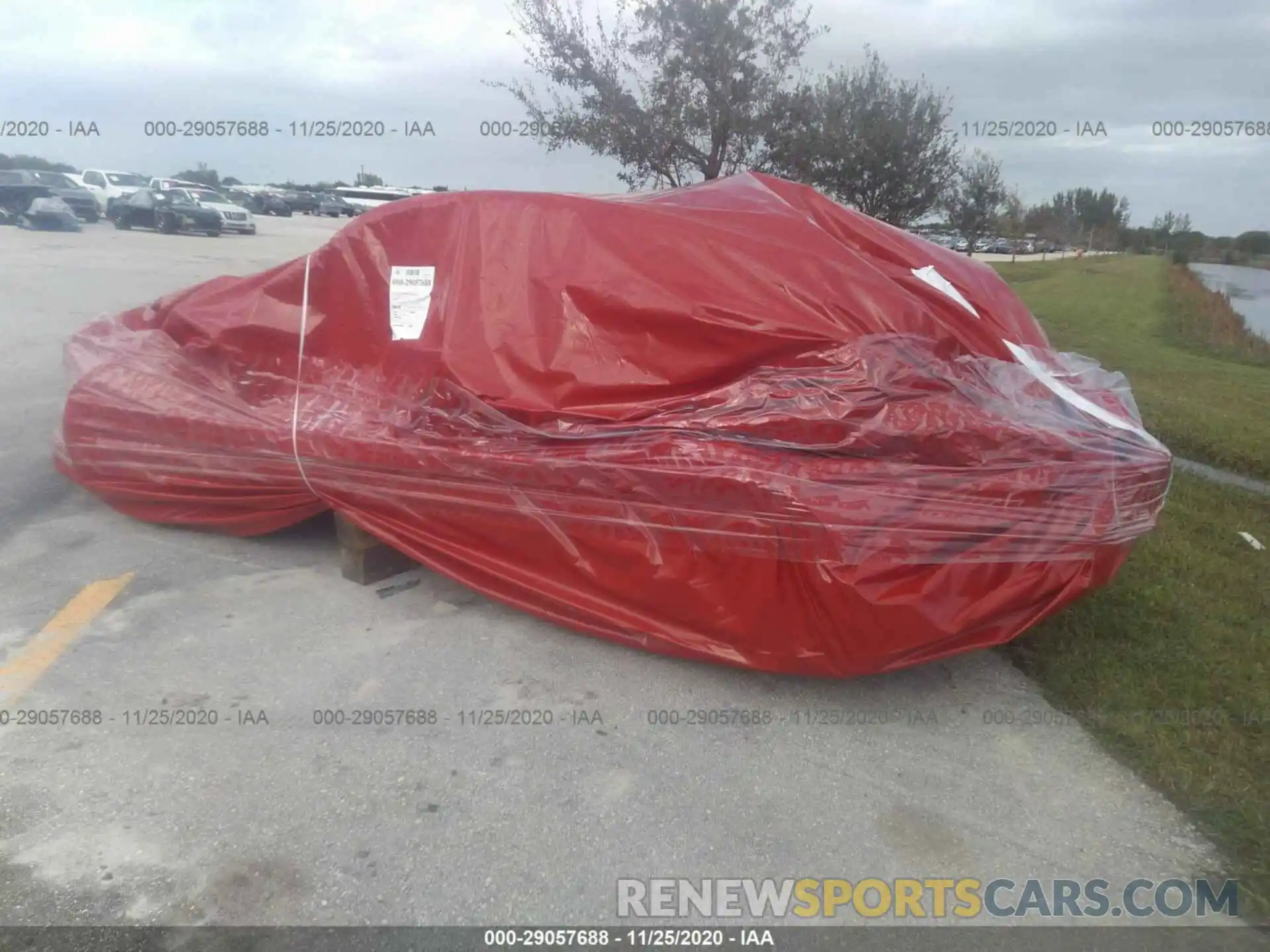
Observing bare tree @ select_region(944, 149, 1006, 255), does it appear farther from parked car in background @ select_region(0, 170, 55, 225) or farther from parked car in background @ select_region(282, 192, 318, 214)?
parked car in background @ select_region(282, 192, 318, 214)

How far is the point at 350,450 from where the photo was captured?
4012mm

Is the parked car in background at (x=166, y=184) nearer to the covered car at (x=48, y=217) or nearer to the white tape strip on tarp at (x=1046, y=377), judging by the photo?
the covered car at (x=48, y=217)

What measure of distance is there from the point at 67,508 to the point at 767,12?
8.85m

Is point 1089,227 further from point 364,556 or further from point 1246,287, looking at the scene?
point 364,556

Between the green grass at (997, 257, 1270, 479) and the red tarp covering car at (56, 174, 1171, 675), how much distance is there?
414 centimetres

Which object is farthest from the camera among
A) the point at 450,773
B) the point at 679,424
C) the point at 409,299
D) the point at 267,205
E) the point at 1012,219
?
the point at 267,205

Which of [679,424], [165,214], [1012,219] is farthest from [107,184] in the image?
[679,424]

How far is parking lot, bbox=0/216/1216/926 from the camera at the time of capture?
8.52ft

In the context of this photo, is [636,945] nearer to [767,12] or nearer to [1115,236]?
[767,12]

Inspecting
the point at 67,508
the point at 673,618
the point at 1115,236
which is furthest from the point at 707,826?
the point at 1115,236

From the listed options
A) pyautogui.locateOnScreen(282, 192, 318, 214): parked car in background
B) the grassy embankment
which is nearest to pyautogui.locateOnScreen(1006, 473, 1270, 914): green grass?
the grassy embankment

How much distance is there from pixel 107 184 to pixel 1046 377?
36370 millimetres

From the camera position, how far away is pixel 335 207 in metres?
41.3

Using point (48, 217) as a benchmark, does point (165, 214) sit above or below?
above
